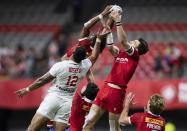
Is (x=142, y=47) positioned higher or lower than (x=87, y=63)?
higher

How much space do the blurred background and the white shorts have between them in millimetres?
3162

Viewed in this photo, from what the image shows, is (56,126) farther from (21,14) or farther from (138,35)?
(21,14)

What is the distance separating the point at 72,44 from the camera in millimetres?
18750

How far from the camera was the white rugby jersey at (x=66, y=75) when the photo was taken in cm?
811

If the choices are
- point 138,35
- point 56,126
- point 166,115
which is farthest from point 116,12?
point 138,35

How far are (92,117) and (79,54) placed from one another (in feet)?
3.97

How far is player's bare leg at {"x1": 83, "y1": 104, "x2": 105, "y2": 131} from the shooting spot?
27.3 feet

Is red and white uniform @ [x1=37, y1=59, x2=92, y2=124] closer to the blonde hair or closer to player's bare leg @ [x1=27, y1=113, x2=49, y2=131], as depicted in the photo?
player's bare leg @ [x1=27, y1=113, x2=49, y2=131]

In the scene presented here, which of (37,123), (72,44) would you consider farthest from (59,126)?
(72,44)

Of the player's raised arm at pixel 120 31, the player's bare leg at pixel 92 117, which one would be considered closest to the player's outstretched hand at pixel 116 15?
the player's raised arm at pixel 120 31

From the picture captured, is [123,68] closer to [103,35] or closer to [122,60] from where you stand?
[122,60]

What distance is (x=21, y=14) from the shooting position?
23.0m

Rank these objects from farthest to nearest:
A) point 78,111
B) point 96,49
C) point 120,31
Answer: point 78,111 → point 96,49 → point 120,31

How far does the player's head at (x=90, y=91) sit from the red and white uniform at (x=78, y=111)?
0.10 m
